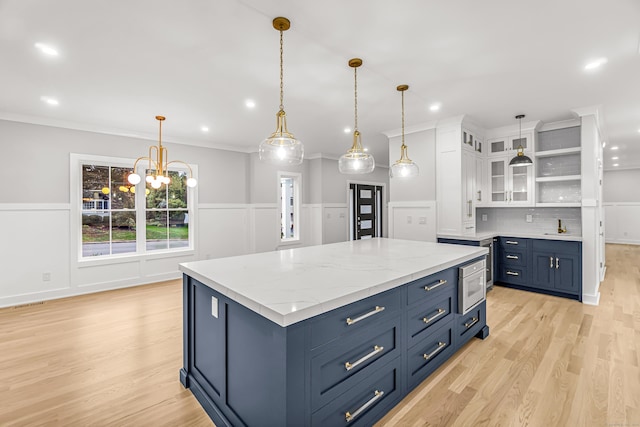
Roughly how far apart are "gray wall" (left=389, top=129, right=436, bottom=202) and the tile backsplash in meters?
1.30

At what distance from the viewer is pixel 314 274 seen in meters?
1.89

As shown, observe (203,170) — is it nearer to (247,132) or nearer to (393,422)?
(247,132)

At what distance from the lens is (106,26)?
7.16 ft

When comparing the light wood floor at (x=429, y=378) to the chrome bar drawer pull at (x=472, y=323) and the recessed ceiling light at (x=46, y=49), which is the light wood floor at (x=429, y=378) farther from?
the recessed ceiling light at (x=46, y=49)

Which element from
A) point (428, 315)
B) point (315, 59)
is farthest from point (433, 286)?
point (315, 59)

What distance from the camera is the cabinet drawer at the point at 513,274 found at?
4.45m

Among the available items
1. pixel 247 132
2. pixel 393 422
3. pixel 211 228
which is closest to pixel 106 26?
pixel 247 132

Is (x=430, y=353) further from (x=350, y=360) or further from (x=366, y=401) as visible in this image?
(x=350, y=360)

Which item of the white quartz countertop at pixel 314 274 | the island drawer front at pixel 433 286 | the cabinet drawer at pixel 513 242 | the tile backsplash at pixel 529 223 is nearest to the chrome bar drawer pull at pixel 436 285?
the island drawer front at pixel 433 286

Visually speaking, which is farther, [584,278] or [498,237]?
[498,237]

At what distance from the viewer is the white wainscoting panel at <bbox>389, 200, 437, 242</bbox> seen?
4.70 m

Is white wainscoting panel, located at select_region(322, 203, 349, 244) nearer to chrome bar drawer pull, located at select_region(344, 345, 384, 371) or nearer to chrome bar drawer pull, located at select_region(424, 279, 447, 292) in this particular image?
chrome bar drawer pull, located at select_region(424, 279, 447, 292)

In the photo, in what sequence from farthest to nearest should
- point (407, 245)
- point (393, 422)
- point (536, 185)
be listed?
point (536, 185) → point (407, 245) → point (393, 422)

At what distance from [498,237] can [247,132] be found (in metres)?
4.40
